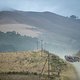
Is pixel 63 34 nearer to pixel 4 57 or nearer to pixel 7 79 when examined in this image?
pixel 4 57

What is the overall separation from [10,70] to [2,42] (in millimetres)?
65835

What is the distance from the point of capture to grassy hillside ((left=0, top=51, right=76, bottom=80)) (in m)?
46.2

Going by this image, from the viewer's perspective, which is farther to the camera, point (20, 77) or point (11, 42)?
point (11, 42)

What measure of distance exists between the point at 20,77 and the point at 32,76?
92.4 inches

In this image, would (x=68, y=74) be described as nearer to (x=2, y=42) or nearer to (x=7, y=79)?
(x=7, y=79)

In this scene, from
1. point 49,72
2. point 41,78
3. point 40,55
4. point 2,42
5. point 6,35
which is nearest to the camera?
point 41,78

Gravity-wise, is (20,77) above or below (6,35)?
below

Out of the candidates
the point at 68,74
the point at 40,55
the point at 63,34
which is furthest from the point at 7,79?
the point at 63,34

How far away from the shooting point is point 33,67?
5306cm

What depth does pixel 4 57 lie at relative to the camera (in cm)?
6519

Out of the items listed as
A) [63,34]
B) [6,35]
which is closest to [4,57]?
[6,35]

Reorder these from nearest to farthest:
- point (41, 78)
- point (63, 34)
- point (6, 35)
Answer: point (41, 78) < point (6, 35) < point (63, 34)

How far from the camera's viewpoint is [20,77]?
45.1 metres

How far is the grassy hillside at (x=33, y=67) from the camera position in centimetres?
4615
